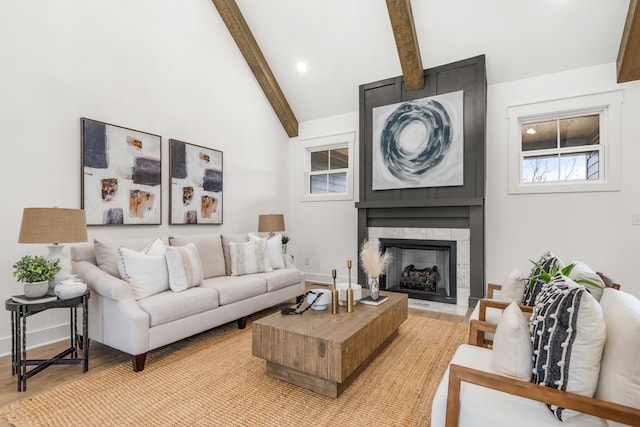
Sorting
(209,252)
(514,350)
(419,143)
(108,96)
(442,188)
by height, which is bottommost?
(514,350)

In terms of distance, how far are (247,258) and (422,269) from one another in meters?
2.56

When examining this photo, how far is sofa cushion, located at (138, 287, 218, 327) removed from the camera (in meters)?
2.46

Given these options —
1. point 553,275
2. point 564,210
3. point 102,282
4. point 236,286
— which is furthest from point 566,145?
point 102,282

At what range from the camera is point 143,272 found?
106 inches

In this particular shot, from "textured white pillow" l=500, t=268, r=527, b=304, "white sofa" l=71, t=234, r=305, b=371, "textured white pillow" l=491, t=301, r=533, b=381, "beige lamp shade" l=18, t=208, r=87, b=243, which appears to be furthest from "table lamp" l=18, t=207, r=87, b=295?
"textured white pillow" l=500, t=268, r=527, b=304

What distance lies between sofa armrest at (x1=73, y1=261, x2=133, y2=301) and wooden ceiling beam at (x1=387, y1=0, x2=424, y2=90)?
152 inches

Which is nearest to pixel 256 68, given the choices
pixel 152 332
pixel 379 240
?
pixel 379 240

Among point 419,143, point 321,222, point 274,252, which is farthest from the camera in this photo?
point 321,222

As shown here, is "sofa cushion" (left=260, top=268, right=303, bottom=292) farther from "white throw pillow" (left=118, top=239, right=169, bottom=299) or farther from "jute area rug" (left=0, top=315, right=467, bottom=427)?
"white throw pillow" (left=118, top=239, right=169, bottom=299)

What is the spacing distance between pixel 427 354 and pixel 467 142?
2.72 metres

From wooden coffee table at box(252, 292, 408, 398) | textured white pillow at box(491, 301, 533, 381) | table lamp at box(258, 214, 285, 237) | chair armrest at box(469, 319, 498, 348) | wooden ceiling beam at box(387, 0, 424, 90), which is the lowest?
wooden coffee table at box(252, 292, 408, 398)

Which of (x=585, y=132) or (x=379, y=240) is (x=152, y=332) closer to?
(x=379, y=240)

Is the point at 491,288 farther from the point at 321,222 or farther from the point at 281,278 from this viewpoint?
the point at 321,222

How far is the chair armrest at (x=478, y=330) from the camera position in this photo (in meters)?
1.87
